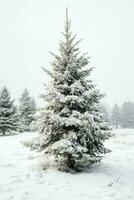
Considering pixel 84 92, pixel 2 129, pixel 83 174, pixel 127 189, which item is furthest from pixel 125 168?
pixel 2 129

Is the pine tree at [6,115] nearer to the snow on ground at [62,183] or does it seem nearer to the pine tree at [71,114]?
the snow on ground at [62,183]

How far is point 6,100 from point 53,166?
26.3 metres

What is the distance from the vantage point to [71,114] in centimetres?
1145

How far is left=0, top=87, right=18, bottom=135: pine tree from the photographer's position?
35.0 m

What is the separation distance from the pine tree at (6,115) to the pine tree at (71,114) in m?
24.0

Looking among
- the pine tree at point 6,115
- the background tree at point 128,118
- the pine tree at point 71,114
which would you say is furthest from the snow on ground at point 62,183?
the background tree at point 128,118

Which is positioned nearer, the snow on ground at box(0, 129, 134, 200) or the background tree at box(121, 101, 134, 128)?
the snow on ground at box(0, 129, 134, 200)

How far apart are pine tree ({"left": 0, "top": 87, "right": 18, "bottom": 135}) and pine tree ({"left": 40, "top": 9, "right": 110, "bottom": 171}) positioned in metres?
24.0

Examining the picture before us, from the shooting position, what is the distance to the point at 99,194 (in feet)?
27.7

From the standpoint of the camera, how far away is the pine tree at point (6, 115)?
115ft

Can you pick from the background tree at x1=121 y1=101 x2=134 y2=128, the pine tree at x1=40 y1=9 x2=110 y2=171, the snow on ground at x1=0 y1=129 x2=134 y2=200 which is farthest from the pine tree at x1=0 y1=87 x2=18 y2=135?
the background tree at x1=121 y1=101 x2=134 y2=128

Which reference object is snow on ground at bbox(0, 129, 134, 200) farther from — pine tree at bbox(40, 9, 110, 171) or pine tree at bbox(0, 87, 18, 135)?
pine tree at bbox(0, 87, 18, 135)

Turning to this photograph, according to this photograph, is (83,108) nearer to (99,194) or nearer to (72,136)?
(72,136)

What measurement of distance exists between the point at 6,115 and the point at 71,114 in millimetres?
26204
